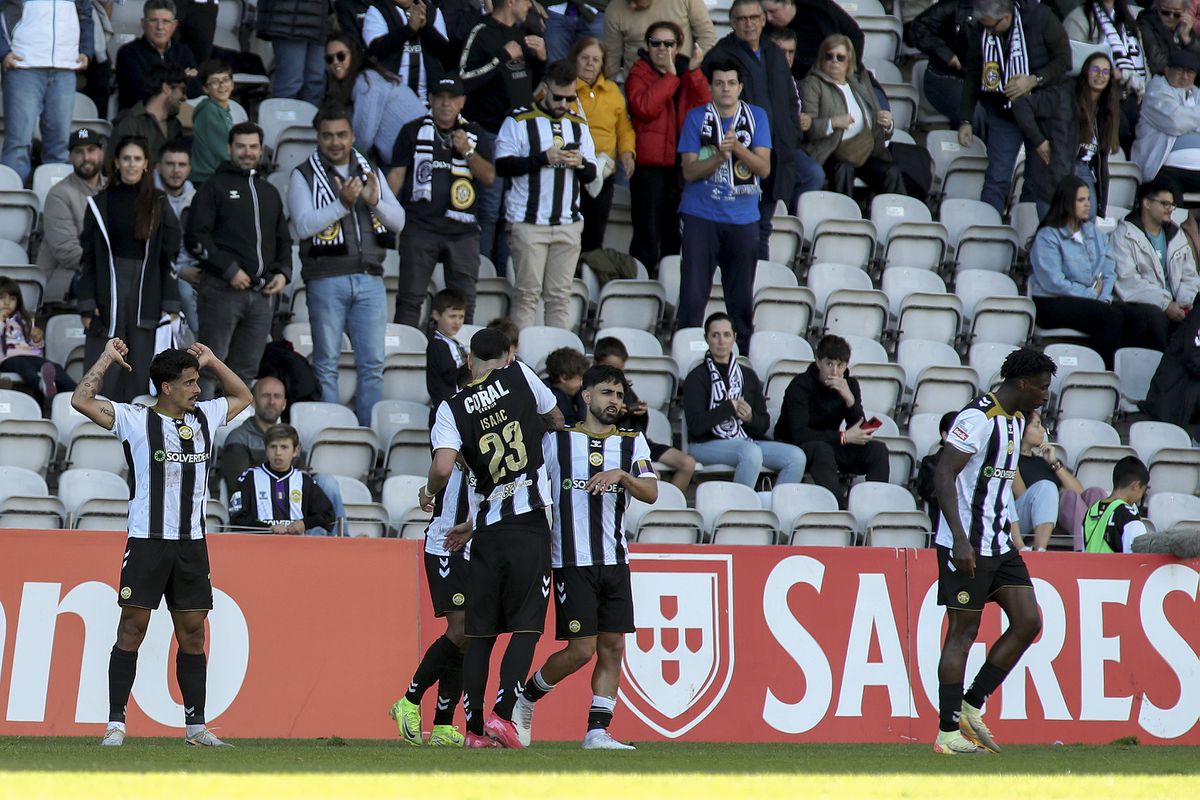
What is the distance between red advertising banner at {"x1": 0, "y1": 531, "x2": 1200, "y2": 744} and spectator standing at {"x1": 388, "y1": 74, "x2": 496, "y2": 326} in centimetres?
331

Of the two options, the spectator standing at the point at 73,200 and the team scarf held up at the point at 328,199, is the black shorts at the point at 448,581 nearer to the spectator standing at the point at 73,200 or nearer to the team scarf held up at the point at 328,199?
the team scarf held up at the point at 328,199

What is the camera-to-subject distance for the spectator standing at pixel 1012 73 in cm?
1547

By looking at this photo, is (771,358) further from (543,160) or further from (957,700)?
(957,700)

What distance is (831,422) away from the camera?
1298 cm

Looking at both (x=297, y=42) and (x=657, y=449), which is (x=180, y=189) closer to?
(x=297, y=42)

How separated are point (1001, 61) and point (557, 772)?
1031 centimetres

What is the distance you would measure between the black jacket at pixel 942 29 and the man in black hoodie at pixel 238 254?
6922 mm

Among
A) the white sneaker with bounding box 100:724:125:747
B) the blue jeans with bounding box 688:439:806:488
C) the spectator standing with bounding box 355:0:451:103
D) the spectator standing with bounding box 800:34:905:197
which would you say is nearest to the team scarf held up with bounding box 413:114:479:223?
the spectator standing with bounding box 355:0:451:103

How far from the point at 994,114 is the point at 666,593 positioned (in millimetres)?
7089

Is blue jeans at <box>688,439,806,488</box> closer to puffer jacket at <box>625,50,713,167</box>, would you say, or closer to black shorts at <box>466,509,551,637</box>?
puffer jacket at <box>625,50,713,167</box>

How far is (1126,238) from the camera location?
15273 millimetres

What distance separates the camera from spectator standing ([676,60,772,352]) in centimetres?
1348

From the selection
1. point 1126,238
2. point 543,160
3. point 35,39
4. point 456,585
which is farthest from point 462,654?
point 1126,238

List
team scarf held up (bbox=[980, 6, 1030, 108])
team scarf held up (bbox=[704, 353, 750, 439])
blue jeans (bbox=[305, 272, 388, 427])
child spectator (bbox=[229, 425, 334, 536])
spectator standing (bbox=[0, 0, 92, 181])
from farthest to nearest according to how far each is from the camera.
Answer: team scarf held up (bbox=[980, 6, 1030, 108])
spectator standing (bbox=[0, 0, 92, 181])
team scarf held up (bbox=[704, 353, 750, 439])
blue jeans (bbox=[305, 272, 388, 427])
child spectator (bbox=[229, 425, 334, 536])
